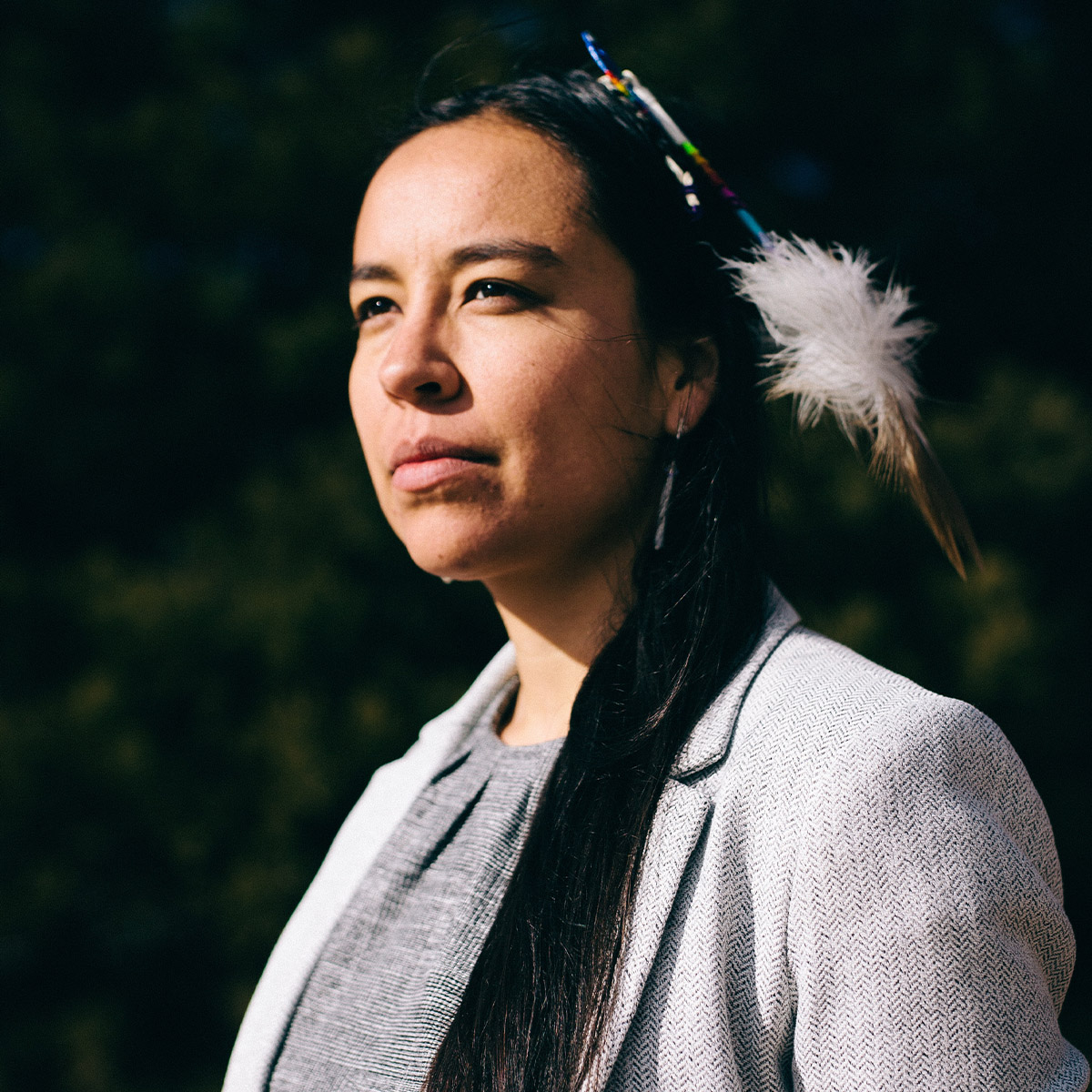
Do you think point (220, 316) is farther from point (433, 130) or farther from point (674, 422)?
point (674, 422)

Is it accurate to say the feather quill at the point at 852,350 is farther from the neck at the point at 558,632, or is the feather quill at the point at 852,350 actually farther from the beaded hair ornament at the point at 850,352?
the neck at the point at 558,632

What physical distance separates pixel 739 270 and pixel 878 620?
1.88 metres

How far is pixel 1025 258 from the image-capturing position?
3.87 metres

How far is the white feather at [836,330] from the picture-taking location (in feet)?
4.42

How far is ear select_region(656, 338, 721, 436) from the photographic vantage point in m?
1.38

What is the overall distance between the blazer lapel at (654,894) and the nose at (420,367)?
1.86 ft

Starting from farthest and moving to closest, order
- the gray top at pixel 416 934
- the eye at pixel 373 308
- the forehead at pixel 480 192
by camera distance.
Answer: the eye at pixel 373 308
the forehead at pixel 480 192
the gray top at pixel 416 934

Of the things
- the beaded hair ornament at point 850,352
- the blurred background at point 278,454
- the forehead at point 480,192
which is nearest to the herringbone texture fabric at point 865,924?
the beaded hair ornament at point 850,352

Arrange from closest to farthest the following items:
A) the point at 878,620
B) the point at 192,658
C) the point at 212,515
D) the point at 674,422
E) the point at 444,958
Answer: the point at 444,958, the point at 674,422, the point at 878,620, the point at 192,658, the point at 212,515

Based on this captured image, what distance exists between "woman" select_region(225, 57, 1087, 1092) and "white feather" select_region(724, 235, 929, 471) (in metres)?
0.09

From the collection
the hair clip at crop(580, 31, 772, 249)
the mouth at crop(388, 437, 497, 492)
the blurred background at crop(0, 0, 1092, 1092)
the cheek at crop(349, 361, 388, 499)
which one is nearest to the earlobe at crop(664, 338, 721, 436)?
the hair clip at crop(580, 31, 772, 249)

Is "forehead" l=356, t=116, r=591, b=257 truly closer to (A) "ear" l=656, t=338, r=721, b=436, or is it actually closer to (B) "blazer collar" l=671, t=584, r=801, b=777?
(A) "ear" l=656, t=338, r=721, b=436

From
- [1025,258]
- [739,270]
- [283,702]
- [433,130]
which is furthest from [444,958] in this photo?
[1025,258]

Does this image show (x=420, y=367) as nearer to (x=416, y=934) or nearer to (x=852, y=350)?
(x=852, y=350)
